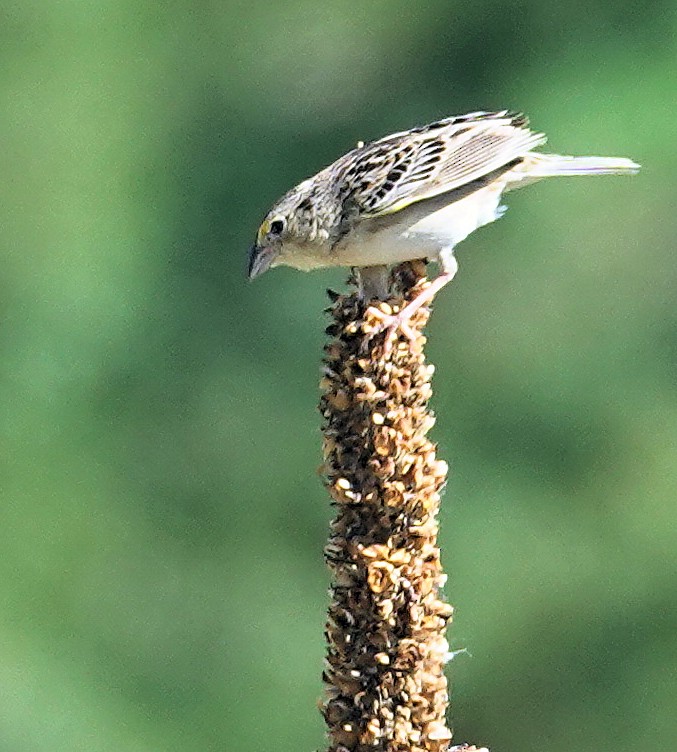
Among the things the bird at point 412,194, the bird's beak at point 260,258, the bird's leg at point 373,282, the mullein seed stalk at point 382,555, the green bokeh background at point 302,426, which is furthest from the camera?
the green bokeh background at point 302,426

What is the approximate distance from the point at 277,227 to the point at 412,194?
256mm

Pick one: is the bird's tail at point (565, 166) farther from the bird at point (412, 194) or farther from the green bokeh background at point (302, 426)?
the green bokeh background at point (302, 426)

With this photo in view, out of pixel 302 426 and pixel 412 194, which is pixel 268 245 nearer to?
pixel 412 194

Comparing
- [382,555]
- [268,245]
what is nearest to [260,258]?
[268,245]

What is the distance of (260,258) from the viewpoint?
10.1ft

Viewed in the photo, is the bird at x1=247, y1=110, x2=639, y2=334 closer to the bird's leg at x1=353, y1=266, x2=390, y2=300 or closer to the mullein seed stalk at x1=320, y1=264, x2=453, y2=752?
the bird's leg at x1=353, y1=266, x2=390, y2=300

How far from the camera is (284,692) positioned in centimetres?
491

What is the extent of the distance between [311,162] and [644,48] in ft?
3.34

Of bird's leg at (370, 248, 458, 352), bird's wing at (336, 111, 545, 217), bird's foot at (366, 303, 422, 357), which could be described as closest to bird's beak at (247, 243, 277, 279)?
bird's wing at (336, 111, 545, 217)

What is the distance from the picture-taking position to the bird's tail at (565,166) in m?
3.11

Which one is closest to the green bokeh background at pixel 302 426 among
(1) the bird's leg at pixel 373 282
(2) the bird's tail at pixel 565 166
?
(2) the bird's tail at pixel 565 166

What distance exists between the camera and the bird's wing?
9.68 feet

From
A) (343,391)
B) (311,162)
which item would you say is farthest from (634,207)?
(343,391)

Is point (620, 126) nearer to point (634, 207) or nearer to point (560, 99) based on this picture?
point (560, 99)
